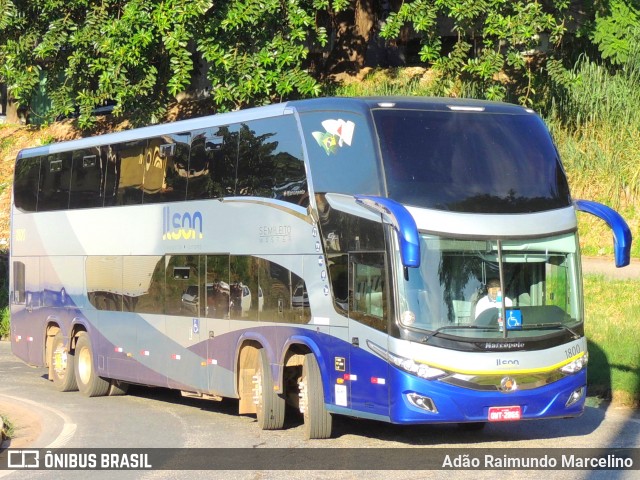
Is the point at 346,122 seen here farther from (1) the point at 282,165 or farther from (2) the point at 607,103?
(2) the point at 607,103

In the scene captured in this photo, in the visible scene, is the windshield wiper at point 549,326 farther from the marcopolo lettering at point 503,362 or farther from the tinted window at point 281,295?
the tinted window at point 281,295

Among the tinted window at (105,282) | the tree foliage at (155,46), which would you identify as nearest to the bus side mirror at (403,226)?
the tinted window at (105,282)

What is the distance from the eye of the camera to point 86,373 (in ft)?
63.2

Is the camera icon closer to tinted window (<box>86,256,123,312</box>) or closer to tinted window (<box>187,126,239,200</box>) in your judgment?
tinted window (<box>187,126,239,200</box>)

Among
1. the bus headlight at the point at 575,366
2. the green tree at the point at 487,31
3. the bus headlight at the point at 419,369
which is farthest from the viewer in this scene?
the green tree at the point at 487,31

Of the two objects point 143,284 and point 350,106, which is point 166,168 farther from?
point 350,106

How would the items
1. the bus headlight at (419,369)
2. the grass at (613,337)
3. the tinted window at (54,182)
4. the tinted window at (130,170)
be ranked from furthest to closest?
1. the tinted window at (54,182)
2. the tinted window at (130,170)
3. the grass at (613,337)
4. the bus headlight at (419,369)

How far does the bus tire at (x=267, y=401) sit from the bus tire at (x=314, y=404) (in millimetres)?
778

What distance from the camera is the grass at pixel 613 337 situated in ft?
55.3

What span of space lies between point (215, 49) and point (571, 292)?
1317cm

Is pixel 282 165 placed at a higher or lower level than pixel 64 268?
higher

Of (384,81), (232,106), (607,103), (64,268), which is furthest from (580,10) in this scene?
(64,268)

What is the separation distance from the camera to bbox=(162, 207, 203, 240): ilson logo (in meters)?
15.9

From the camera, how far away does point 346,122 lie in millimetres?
13156
